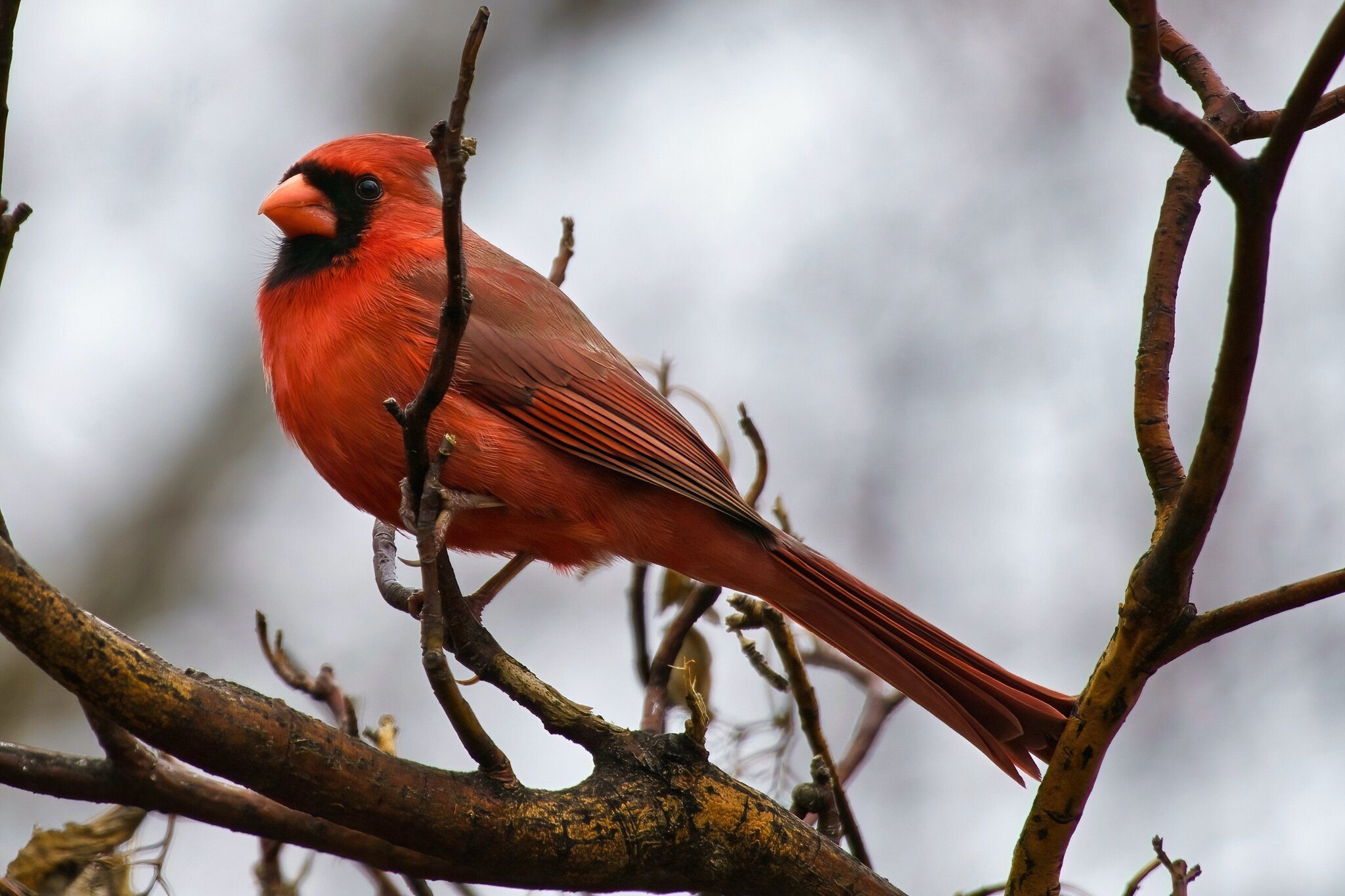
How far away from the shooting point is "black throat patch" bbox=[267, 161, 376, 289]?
3.40 meters

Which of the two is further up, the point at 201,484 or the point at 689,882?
the point at 201,484

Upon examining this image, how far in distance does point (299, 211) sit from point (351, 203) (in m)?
0.14

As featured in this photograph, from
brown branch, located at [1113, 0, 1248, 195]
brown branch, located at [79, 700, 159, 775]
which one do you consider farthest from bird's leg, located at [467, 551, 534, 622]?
brown branch, located at [1113, 0, 1248, 195]

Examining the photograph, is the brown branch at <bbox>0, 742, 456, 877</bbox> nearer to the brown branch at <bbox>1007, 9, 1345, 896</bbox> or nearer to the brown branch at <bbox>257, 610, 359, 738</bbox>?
the brown branch at <bbox>257, 610, 359, 738</bbox>

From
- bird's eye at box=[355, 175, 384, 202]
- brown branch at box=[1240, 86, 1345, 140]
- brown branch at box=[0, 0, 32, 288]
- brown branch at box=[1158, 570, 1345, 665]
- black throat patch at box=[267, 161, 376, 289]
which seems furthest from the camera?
bird's eye at box=[355, 175, 384, 202]

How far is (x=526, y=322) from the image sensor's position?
3.45 metres

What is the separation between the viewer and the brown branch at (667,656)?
115 inches

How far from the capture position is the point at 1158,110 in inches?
57.7

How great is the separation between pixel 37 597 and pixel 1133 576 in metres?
1.55

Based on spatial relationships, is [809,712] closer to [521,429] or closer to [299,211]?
[521,429]

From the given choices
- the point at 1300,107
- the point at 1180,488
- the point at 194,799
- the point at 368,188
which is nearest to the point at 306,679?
the point at 194,799

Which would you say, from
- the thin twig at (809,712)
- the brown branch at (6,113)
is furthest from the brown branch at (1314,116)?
the brown branch at (6,113)

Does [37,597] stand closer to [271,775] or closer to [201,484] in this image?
[271,775]

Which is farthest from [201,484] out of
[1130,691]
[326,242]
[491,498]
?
[1130,691]
